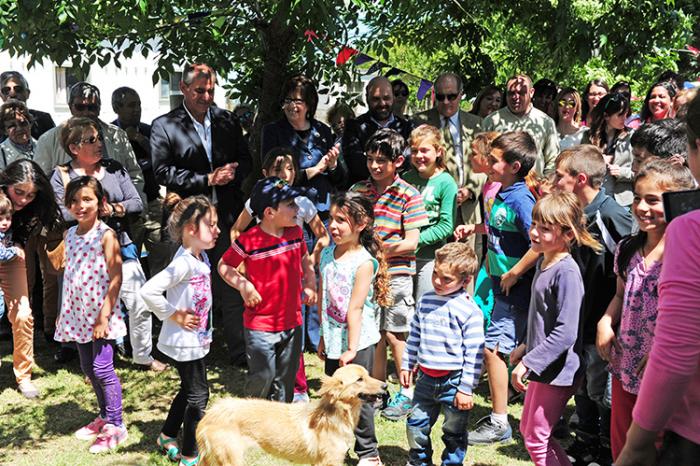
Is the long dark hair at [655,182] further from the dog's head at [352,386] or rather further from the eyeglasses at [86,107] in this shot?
the eyeglasses at [86,107]

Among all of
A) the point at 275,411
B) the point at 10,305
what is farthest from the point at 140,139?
the point at 275,411

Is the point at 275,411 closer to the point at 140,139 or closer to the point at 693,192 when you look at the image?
the point at 693,192

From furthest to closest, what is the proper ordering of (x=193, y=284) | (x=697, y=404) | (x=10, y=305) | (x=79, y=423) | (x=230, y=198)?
(x=230, y=198) → (x=10, y=305) → (x=79, y=423) → (x=193, y=284) → (x=697, y=404)

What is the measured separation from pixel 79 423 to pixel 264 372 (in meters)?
1.66

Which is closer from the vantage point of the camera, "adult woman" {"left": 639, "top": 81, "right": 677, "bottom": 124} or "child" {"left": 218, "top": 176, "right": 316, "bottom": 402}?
"child" {"left": 218, "top": 176, "right": 316, "bottom": 402}

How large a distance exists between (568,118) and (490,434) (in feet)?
12.1

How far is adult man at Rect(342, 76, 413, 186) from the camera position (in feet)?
22.6

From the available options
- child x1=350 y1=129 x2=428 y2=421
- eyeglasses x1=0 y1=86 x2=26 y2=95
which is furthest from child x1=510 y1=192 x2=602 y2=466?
eyeglasses x1=0 y1=86 x2=26 y2=95

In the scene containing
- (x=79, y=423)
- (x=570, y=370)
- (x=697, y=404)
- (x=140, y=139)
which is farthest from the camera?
(x=140, y=139)

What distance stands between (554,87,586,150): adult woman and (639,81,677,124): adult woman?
87 cm

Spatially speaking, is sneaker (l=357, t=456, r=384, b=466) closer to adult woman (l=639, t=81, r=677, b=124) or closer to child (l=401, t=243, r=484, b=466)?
child (l=401, t=243, r=484, b=466)

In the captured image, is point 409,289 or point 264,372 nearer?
point 264,372

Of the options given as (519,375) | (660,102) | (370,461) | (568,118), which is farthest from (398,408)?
(568,118)

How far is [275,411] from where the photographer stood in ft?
13.3
